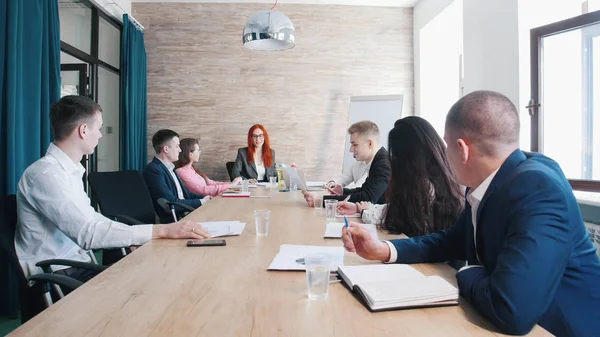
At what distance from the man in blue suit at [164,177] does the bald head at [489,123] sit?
2.72 m

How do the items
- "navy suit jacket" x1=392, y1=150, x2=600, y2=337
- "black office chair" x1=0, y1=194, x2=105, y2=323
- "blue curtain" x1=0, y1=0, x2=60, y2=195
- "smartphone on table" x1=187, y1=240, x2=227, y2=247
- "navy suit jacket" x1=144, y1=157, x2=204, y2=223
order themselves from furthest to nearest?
1. "navy suit jacket" x1=144, y1=157, x2=204, y2=223
2. "blue curtain" x1=0, y1=0, x2=60, y2=195
3. "smartphone on table" x1=187, y1=240, x2=227, y2=247
4. "black office chair" x1=0, y1=194, x2=105, y2=323
5. "navy suit jacket" x1=392, y1=150, x2=600, y2=337

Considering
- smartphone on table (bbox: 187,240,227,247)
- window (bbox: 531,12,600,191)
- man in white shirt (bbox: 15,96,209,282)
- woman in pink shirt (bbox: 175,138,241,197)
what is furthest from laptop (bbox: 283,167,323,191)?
window (bbox: 531,12,600,191)

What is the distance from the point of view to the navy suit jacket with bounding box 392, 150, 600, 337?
33.5 inches

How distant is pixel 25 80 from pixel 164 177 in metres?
1.32

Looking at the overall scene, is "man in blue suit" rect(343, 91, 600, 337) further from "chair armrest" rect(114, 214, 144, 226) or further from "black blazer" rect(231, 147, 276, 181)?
"black blazer" rect(231, 147, 276, 181)

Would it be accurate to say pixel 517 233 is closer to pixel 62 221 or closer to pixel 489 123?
pixel 489 123

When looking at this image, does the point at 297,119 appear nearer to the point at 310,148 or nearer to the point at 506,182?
the point at 310,148

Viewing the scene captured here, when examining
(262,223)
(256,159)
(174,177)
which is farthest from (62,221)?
(256,159)

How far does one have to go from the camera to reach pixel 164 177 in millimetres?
3656

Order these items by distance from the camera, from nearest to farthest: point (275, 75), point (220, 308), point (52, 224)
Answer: point (220, 308), point (52, 224), point (275, 75)

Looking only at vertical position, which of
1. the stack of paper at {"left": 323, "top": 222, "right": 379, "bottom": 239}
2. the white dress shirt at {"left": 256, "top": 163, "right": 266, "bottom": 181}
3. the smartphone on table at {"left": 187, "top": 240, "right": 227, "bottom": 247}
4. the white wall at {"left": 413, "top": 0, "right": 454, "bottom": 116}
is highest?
the white wall at {"left": 413, "top": 0, "right": 454, "bottom": 116}

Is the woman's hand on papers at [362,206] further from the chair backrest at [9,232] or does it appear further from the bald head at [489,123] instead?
the chair backrest at [9,232]

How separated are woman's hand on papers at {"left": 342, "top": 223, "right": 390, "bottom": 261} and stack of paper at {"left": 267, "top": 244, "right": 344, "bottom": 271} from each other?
0.25ft

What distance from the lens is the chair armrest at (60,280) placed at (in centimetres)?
135
